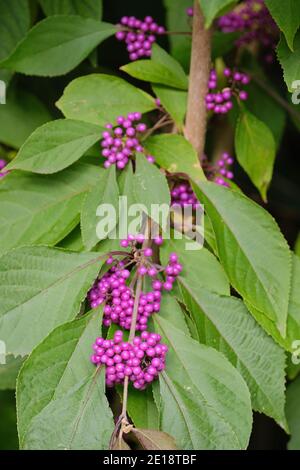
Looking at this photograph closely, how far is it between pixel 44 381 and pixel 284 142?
1215 mm

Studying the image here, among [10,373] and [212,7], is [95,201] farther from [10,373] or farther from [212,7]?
[10,373]

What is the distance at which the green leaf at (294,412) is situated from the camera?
1.14 meters

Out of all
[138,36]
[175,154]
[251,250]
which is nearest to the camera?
[251,250]

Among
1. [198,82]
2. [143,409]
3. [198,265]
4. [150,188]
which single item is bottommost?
[143,409]

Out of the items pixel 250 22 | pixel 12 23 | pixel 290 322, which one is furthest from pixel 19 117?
pixel 290 322

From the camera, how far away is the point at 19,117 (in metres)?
1.17

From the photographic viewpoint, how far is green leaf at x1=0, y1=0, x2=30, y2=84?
3.63ft

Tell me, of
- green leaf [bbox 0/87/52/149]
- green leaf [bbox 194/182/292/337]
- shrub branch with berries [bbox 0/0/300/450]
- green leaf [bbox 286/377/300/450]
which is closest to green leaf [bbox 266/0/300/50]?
shrub branch with berries [bbox 0/0/300/450]

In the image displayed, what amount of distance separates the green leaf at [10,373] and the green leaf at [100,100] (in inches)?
16.9

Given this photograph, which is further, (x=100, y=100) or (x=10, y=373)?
(x=10, y=373)

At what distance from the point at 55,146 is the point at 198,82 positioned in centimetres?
25

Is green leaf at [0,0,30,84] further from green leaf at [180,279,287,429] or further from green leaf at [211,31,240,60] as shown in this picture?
green leaf at [180,279,287,429]

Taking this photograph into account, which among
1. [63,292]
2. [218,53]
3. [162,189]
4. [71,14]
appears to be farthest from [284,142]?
[63,292]

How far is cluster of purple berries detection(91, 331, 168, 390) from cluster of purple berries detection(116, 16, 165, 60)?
48 cm
